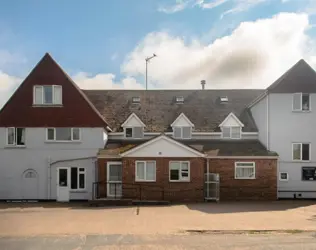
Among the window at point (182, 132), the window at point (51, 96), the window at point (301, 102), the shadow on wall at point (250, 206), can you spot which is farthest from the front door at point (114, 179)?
the window at point (301, 102)

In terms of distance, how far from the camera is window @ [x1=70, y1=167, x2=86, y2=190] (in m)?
31.9

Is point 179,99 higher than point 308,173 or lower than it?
higher

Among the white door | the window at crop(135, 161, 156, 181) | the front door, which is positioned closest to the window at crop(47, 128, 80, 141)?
the white door

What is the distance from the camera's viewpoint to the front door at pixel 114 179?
101 feet

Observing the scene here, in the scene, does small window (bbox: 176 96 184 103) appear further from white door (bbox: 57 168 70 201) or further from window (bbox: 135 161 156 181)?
white door (bbox: 57 168 70 201)

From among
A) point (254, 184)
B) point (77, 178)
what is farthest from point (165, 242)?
point (77, 178)

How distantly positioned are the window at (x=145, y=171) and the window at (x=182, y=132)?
4926 millimetres

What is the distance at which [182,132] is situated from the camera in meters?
34.8

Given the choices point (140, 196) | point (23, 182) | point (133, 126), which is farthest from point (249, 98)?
point (23, 182)

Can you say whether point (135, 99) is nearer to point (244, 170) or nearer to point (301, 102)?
point (244, 170)

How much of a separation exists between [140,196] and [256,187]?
7.58 meters

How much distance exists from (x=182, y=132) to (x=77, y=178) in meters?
8.42

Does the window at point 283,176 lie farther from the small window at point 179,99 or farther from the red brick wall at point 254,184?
the small window at point 179,99

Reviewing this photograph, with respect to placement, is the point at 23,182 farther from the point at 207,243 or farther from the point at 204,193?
the point at 207,243
